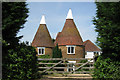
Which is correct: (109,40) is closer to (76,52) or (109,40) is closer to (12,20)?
(12,20)

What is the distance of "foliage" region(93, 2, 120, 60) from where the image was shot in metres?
9.75

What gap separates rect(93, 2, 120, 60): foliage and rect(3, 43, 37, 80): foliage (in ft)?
14.2

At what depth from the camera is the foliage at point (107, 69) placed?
1012cm

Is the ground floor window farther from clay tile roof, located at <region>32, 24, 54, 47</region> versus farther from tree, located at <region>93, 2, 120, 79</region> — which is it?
clay tile roof, located at <region>32, 24, 54, 47</region>

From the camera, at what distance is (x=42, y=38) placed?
32.1 metres

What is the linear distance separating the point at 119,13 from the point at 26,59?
5.83 meters

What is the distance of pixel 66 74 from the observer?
44.6 ft

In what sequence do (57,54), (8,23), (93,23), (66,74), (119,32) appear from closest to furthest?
1. (8,23)
2. (119,32)
3. (93,23)
4. (66,74)
5. (57,54)

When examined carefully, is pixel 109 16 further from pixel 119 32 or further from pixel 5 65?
pixel 5 65

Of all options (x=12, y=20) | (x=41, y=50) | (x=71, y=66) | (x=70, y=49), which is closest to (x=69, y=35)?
(x=70, y=49)

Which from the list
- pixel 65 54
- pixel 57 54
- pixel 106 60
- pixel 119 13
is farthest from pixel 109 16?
pixel 65 54

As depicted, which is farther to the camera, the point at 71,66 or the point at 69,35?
the point at 69,35

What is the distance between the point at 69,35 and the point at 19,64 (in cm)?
2201

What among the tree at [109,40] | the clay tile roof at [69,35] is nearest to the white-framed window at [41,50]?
the clay tile roof at [69,35]
